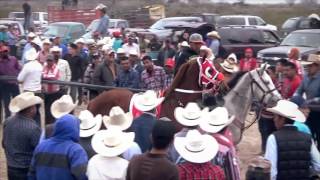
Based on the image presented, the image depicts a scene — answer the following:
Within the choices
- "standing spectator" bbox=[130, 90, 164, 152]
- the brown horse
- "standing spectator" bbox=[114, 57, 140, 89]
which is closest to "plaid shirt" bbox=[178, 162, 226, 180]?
"standing spectator" bbox=[130, 90, 164, 152]

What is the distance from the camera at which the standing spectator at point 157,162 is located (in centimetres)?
566

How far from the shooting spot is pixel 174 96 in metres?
10.6

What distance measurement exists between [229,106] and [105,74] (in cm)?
514

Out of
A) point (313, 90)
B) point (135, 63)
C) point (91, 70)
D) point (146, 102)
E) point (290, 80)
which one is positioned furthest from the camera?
point (91, 70)

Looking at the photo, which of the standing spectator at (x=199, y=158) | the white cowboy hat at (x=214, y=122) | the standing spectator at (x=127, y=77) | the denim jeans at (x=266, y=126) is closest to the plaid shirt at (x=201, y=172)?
the standing spectator at (x=199, y=158)

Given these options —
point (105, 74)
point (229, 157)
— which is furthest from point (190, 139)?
point (105, 74)

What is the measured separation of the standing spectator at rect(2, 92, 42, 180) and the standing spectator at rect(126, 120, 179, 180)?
2277 mm

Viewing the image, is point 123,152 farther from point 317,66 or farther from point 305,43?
point 305,43

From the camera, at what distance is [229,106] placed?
11055 millimetres

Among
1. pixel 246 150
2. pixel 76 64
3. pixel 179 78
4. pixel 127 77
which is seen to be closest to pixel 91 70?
pixel 76 64

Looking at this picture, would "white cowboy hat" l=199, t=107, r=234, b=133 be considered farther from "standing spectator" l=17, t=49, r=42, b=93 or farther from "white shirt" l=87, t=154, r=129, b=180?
"standing spectator" l=17, t=49, r=42, b=93

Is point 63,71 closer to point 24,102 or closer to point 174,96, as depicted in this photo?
point 174,96

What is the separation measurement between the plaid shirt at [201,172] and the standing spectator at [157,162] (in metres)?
0.34

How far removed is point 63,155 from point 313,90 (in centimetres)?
610
